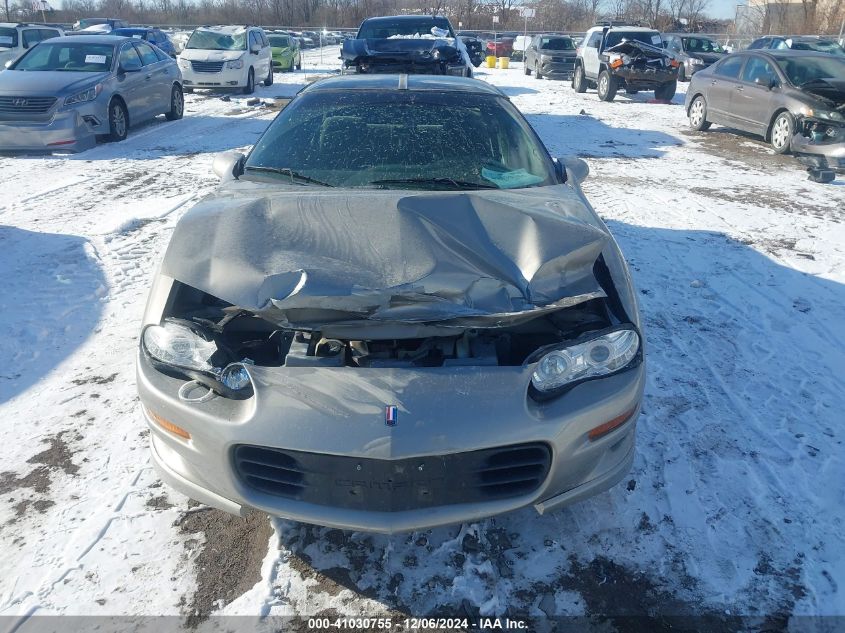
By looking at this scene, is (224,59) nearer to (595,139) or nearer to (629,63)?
(595,139)

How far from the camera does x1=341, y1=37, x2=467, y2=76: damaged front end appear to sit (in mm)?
9656

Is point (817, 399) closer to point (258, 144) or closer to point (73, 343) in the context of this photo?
point (258, 144)

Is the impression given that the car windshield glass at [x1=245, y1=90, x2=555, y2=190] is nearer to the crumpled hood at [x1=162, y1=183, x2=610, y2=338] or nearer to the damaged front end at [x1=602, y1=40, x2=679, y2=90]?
the crumpled hood at [x1=162, y1=183, x2=610, y2=338]

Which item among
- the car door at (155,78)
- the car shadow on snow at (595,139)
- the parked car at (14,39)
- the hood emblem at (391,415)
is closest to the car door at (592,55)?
the car shadow on snow at (595,139)

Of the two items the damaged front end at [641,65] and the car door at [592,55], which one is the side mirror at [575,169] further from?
the car door at [592,55]

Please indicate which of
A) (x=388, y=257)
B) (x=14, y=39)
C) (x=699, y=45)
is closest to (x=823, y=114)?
(x=388, y=257)

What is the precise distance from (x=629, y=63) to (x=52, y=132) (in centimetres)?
1307

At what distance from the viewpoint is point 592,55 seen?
17672mm

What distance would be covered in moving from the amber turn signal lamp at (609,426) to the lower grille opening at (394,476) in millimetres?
197

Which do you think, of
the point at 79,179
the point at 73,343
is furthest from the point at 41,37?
the point at 73,343

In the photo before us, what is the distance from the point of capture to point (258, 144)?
154 inches

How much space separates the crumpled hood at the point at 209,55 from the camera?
16156 millimetres

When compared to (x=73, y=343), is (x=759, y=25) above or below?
above

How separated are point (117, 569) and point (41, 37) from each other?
17.9 metres
